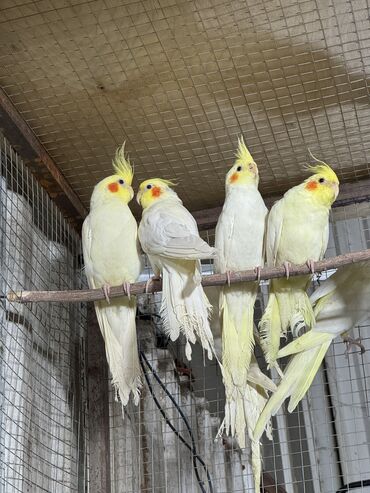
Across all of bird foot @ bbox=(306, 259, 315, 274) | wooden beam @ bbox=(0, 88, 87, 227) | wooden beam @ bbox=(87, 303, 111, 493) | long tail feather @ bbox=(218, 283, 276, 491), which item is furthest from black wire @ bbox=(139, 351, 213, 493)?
bird foot @ bbox=(306, 259, 315, 274)

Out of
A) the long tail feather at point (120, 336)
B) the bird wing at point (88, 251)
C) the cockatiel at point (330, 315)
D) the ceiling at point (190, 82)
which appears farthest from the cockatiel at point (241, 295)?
the bird wing at point (88, 251)

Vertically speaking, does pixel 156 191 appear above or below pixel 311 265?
above

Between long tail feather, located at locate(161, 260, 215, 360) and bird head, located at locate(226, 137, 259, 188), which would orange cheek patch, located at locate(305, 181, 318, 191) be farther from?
long tail feather, located at locate(161, 260, 215, 360)

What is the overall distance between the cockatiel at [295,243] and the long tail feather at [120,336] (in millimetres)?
492

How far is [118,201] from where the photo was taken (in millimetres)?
2918

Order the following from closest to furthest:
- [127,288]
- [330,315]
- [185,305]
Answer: [185,305], [127,288], [330,315]

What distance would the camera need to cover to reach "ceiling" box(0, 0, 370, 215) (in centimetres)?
255

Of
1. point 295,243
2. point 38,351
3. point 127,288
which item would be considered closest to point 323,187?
point 295,243

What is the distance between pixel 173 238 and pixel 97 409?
104 centimetres

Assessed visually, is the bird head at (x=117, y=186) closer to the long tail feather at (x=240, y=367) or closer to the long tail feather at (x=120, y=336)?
the long tail feather at (x=120, y=336)

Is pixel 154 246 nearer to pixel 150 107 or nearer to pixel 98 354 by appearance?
pixel 150 107

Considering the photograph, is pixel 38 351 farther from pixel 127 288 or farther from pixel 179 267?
pixel 179 267

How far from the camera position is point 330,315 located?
2848 millimetres

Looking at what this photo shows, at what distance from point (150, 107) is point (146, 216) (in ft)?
1.50
